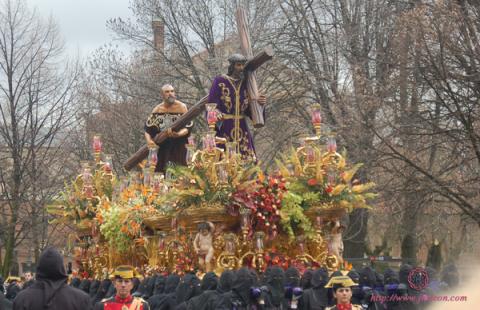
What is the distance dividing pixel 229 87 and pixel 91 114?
21.4 m

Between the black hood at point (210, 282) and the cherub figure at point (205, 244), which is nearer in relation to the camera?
the black hood at point (210, 282)

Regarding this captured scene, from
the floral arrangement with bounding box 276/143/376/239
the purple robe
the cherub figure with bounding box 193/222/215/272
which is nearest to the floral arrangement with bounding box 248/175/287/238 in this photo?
the floral arrangement with bounding box 276/143/376/239

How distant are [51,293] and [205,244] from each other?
6180mm

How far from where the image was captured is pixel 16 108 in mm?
33062

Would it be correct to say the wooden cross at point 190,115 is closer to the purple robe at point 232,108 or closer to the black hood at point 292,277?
the purple robe at point 232,108

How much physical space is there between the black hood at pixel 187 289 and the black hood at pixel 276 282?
102cm

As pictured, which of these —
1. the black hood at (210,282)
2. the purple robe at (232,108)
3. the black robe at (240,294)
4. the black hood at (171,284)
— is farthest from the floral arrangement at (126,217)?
the black robe at (240,294)

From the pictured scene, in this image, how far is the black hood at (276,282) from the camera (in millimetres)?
12180

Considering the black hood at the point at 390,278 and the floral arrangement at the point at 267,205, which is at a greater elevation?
the floral arrangement at the point at 267,205

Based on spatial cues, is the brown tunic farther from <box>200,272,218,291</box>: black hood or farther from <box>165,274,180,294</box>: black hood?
<box>200,272,218,291</box>: black hood

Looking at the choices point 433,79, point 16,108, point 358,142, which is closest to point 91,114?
point 16,108

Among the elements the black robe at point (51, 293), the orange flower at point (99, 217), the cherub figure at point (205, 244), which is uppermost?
the orange flower at point (99, 217)

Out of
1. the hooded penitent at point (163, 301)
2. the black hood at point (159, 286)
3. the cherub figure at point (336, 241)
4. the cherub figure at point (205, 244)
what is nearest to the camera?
the hooded penitent at point (163, 301)

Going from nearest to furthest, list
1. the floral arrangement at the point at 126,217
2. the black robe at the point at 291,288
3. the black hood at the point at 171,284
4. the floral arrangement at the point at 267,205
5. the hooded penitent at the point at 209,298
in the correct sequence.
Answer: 1. the hooded penitent at the point at 209,298
2. the black robe at the point at 291,288
3. the black hood at the point at 171,284
4. the floral arrangement at the point at 267,205
5. the floral arrangement at the point at 126,217
